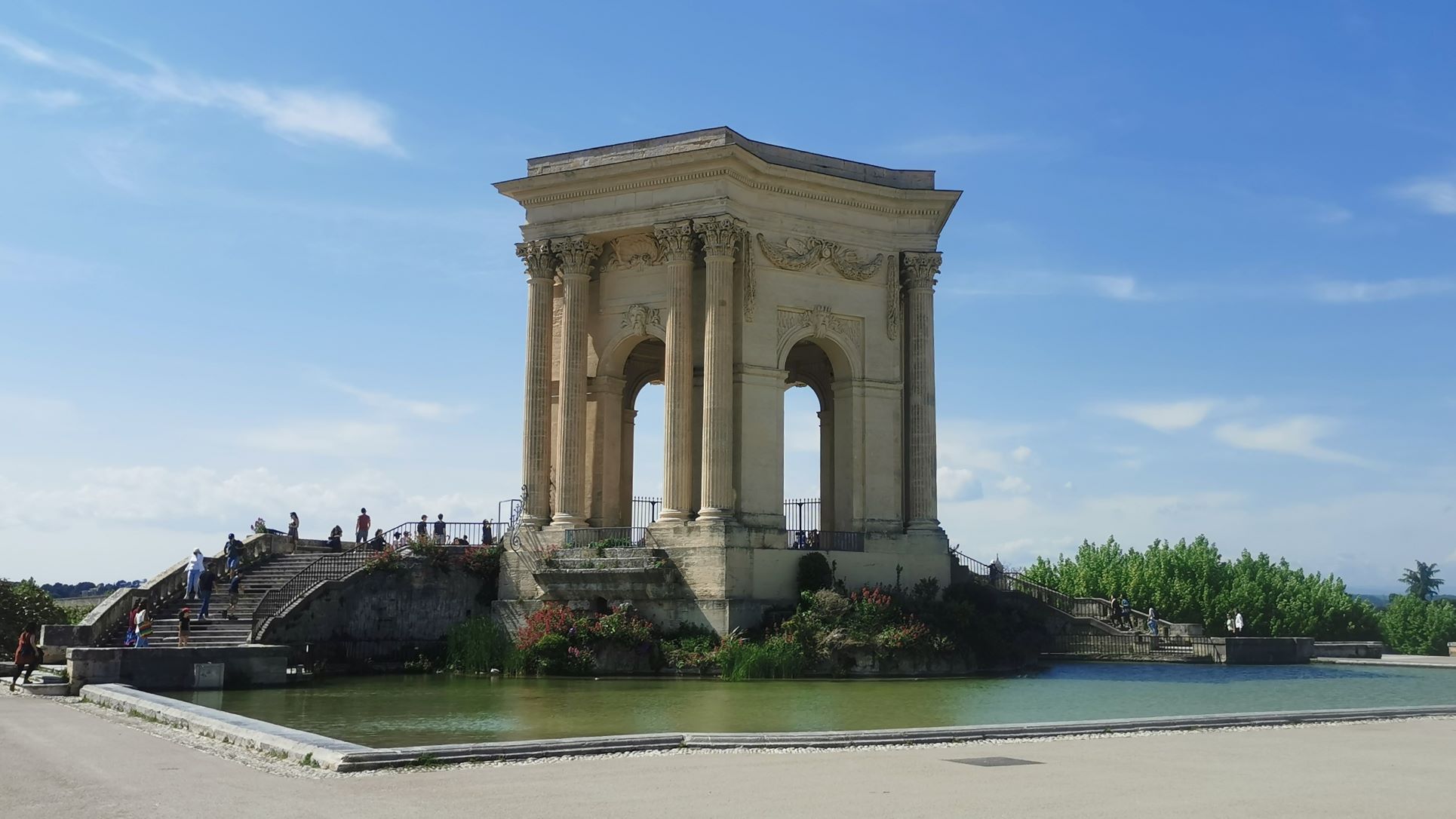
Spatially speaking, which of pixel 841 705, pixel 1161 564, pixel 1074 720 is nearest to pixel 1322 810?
pixel 1074 720

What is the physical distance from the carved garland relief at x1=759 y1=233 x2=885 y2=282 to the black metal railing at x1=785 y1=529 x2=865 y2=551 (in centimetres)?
747

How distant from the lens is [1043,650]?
1585 inches

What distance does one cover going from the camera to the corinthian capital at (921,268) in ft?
126

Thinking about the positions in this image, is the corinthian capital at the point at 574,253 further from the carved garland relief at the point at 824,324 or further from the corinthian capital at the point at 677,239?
the carved garland relief at the point at 824,324

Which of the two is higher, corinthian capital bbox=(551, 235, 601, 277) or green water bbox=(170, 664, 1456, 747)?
corinthian capital bbox=(551, 235, 601, 277)

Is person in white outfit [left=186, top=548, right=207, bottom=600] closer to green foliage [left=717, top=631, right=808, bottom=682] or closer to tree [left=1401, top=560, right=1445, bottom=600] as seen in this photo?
green foliage [left=717, top=631, right=808, bottom=682]

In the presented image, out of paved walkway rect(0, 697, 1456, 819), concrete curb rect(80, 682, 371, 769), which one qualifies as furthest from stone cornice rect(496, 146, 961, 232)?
paved walkway rect(0, 697, 1456, 819)

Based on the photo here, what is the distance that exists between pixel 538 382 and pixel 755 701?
16658mm

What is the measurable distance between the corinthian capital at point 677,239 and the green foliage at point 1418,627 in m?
47.2

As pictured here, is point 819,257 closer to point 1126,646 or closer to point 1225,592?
point 1126,646

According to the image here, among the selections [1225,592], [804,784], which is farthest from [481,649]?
[1225,592]

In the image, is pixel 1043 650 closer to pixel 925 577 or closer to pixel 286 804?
pixel 925 577

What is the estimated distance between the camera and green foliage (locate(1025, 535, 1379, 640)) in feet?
203

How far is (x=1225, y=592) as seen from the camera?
6291cm
